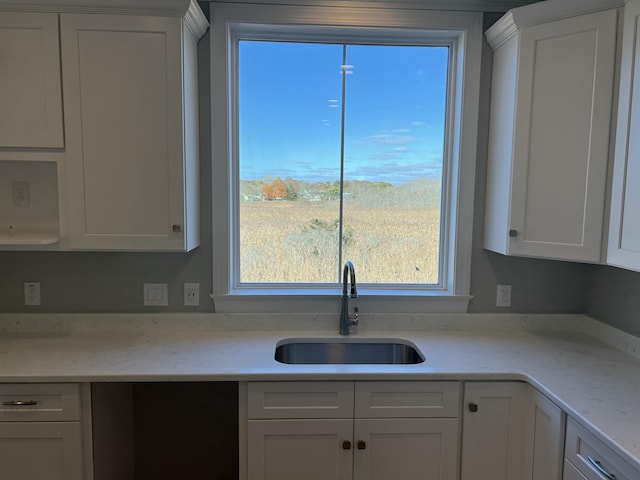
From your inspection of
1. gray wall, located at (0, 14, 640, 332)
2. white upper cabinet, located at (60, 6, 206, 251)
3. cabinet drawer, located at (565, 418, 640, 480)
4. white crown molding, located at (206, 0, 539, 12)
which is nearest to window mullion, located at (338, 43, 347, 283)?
white crown molding, located at (206, 0, 539, 12)

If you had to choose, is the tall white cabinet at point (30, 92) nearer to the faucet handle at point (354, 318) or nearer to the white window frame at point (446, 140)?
the white window frame at point (446, 140)

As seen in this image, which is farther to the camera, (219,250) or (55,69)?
(219,250)

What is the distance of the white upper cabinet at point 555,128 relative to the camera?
1.66 meters

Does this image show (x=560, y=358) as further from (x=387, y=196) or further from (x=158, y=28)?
(x=158, y=28)

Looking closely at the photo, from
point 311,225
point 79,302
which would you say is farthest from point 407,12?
point 79,302

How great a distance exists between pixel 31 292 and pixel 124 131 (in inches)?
39.8

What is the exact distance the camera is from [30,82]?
1690 millimetres

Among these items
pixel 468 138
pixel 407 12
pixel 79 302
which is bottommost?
pixel 79 302

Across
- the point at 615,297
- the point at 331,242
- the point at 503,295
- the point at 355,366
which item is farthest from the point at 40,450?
the point at 615,297

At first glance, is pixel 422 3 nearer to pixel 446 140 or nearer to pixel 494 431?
pixel 446 140

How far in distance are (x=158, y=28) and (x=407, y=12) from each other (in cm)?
117

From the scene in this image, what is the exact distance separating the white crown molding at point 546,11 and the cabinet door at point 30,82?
6.33 ft

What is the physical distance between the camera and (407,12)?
1999 millimetres

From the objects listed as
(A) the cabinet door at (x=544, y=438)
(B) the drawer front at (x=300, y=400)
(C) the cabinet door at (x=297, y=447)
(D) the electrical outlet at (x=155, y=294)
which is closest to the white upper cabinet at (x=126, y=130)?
(D) the electrical outlet at (x=155, y=294)
